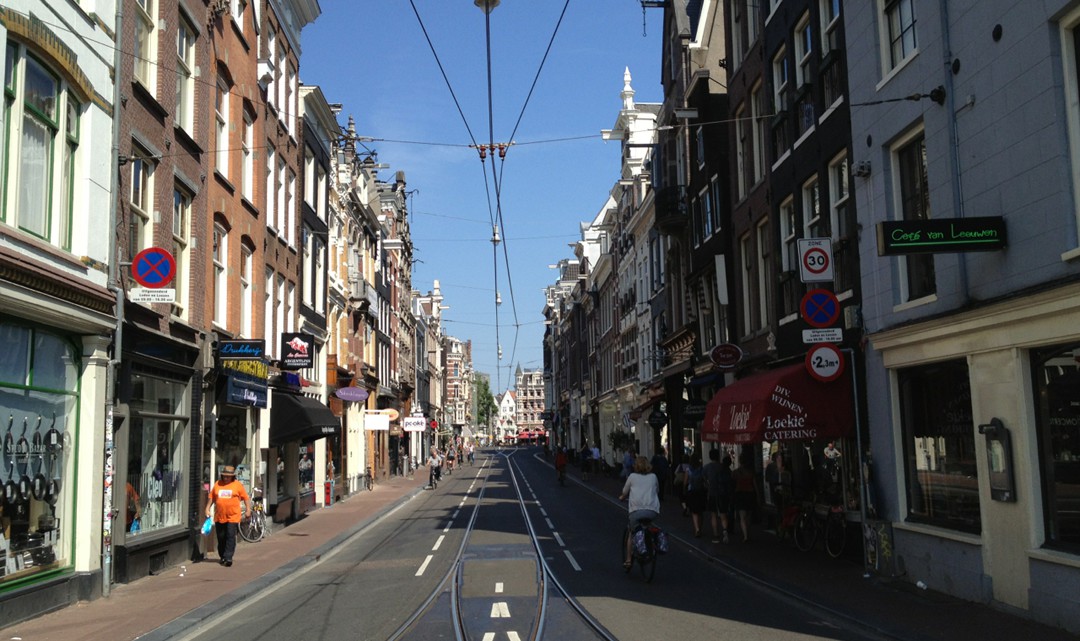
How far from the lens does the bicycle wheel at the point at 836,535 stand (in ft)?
54.4

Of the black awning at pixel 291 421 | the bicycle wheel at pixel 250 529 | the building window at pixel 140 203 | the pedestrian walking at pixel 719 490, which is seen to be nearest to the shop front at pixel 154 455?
the building window at pixel 140 203

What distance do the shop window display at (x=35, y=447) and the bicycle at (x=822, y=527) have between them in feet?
39.8

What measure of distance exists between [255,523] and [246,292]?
5.63 metres

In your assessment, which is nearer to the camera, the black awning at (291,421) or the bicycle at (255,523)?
the bicycle at (255,523)

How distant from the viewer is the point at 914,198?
14.5 meters

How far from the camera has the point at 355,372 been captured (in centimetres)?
4284

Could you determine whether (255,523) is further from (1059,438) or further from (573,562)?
(1059,438)

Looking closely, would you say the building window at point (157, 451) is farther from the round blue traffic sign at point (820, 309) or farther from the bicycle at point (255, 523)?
the round blue traffic sign at point (820, 309)

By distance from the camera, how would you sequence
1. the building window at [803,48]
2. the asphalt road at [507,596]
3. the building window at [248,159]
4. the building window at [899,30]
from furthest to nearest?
the building window at [248,159] → the building window at [803,48] → the building window at [899,30] → the asphalt road at [507,596]

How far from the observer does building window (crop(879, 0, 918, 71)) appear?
1435 centimetres

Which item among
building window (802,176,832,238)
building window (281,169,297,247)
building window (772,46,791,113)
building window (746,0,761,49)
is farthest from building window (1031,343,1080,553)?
building window (281,169,297,247)

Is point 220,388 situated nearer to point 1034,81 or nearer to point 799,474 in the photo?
point 799,474

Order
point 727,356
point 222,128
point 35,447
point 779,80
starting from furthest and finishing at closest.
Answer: point 727,356, point 222,128, point 779,80, point 35,447

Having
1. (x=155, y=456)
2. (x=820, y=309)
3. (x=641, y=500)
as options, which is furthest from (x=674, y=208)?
(x=155, y=456)
